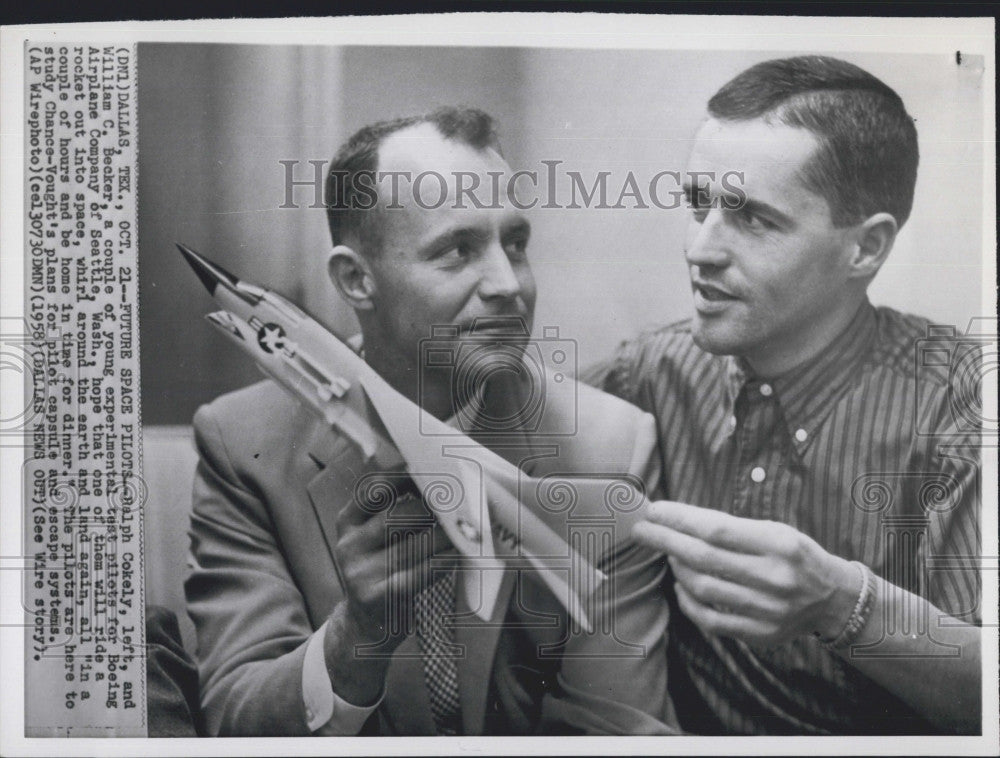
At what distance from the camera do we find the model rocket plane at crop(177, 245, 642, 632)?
163 cm

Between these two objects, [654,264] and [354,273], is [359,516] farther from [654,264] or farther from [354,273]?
[654,264]

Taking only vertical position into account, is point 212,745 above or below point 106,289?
below

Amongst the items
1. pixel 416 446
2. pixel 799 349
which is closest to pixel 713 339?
pixel 799 349

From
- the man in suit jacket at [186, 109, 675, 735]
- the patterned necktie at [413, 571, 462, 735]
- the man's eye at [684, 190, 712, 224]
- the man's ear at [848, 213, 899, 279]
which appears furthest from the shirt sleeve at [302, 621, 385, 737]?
the man's ear at [848, 213, 899, 279]

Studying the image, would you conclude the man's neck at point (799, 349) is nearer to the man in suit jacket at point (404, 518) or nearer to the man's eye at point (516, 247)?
the man in suit jacket at point (404, 518)

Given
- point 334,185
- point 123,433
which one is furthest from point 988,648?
point 123,433

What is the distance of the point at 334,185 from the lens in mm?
1651

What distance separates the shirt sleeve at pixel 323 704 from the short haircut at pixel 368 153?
0.67m

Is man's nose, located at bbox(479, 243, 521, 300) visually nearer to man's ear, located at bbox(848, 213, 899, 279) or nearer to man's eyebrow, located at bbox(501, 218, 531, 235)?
man's eyebrow, located at bbox(501, 218, 531, 235)

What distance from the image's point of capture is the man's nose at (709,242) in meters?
1.63

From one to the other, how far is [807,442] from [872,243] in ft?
1.14

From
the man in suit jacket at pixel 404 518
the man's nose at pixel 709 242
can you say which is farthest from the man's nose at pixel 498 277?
the man's nose at pixel 709 242

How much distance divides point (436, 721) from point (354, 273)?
76 cm

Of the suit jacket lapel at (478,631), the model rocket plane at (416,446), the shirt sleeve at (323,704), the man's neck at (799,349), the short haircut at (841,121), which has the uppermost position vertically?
the short haircut at (841,121)
